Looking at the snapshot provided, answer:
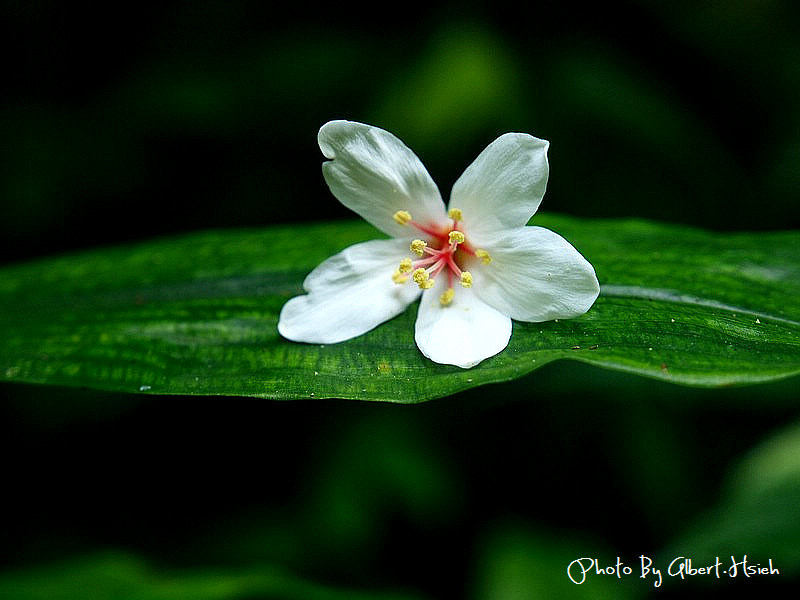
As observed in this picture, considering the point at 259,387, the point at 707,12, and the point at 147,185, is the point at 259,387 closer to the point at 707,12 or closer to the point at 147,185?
the point at 147,185

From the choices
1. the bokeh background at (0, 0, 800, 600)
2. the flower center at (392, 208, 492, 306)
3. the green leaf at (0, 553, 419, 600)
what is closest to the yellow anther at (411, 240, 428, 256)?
the flower center at (392, 208, 492, 306)

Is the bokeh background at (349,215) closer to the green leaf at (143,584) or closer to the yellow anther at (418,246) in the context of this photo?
the green leaf at (143,584)

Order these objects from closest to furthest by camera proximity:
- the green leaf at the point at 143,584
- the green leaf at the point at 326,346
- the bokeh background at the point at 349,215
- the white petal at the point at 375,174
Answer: the green leaf at the point at 326,346 → the white petal at the point at 375,174 → the green leaf at the point at 143,584 → the bokeh background at the point at 349,215

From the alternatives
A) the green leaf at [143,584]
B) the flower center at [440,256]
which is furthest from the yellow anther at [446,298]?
the green leaf at [143,584]

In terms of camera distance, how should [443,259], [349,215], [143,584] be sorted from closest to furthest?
[443,259]
[143,584]
[349,215]

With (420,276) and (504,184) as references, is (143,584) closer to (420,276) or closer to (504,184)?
(420,276)

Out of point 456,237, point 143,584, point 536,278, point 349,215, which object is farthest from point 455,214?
point 349,215
